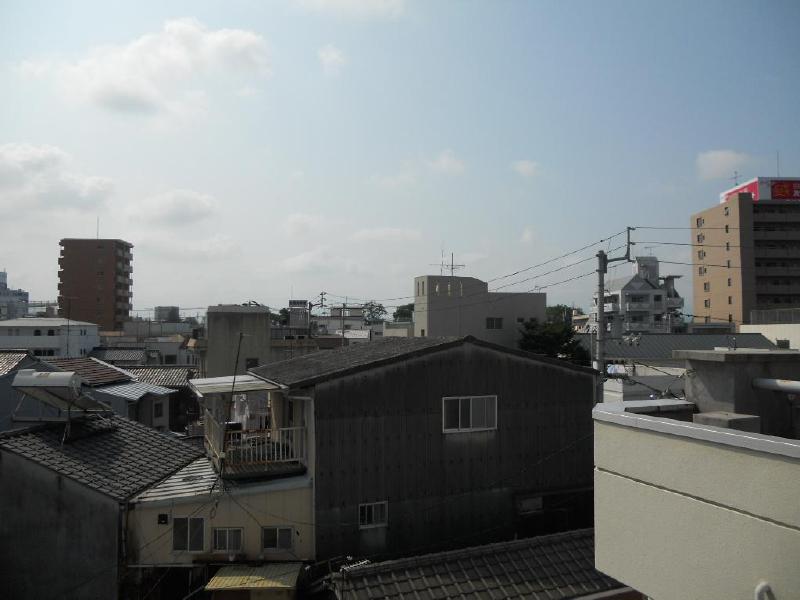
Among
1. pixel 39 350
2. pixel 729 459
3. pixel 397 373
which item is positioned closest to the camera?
pixel 729 459

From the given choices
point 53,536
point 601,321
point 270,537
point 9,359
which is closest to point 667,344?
point 601,321

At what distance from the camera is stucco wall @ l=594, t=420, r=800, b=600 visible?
4.25 m

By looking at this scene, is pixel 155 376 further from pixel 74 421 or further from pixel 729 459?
pixel 729 459

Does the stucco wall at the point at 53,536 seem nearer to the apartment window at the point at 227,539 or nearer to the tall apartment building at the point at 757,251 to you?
the apartment window at the point at 227,539

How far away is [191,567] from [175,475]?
222 centimetres

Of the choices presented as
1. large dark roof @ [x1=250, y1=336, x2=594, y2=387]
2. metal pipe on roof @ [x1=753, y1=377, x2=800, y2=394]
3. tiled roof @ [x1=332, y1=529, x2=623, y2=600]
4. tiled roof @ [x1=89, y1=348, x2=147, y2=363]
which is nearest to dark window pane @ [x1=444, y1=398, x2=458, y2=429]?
large dark roof @ [x1=250, y1=336, x2=594, y2=387]

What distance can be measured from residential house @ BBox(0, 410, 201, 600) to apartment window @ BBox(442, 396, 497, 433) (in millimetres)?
6857

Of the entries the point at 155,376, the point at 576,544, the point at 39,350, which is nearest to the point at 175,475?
the point at 576,544

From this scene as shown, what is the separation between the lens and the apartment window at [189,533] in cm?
1195

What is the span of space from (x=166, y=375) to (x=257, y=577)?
24.2 meters

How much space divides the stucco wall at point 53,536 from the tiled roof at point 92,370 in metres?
9.52

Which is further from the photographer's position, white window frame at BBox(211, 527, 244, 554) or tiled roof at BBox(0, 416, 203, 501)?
tiled roof at BBox(0, 416, 203, 501)

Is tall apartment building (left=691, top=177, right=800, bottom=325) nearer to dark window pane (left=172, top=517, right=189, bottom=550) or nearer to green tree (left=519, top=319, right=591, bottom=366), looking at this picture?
green tree (left=519, top=319, right=591, bottom=366)

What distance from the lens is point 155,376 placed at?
32875 millimetres
